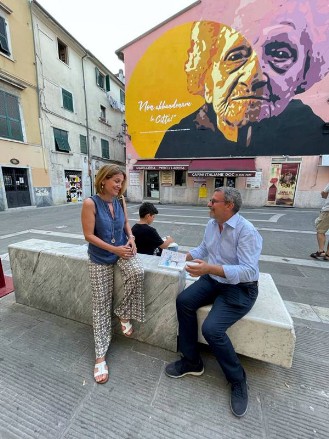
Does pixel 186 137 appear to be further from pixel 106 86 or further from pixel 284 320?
pixel 284 320

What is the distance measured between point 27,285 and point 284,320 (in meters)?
2.71

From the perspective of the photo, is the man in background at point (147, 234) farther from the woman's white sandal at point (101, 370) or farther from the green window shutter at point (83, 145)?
the green window shutter at point (83, 145)

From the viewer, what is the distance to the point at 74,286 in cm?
221

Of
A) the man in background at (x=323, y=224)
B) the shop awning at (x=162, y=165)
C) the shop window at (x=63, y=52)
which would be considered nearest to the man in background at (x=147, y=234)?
the man in background at (x=323, y=224)

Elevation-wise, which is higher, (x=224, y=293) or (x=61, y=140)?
(x=61, y=140)

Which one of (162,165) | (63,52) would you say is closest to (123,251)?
(162,165)

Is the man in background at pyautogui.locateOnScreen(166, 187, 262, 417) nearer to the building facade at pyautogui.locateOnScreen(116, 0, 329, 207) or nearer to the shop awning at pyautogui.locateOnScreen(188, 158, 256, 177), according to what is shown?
the shop awning at pyautogui.locateOnScreen(188, 158, 256, 177)

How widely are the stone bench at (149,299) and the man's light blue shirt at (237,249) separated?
370 mm

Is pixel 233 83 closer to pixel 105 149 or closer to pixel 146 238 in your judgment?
pixel 105 149

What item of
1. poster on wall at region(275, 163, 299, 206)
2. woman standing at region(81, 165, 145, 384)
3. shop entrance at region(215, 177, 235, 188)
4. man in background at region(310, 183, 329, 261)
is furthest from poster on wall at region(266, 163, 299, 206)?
woman standing at region(81, 165, 145, 384)

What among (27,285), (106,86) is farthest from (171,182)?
(27,285)

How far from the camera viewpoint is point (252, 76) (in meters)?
11.4

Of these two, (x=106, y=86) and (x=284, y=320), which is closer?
(x=284, y=320)

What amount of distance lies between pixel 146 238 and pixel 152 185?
503 inches
